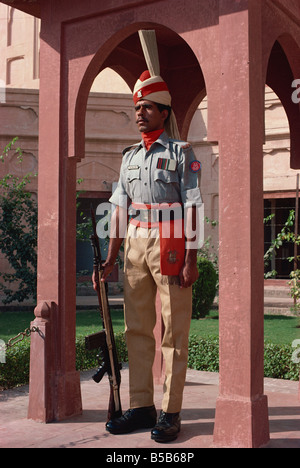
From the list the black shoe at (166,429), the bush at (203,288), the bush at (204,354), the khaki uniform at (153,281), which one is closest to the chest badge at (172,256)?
the khaki uniform at (153,281)

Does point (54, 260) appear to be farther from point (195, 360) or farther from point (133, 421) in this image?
point (195, 360)

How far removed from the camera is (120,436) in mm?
3787

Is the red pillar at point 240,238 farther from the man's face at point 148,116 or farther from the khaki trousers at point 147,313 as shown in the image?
the man's face at point 148,116

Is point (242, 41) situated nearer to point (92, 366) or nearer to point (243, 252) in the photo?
point (243, 252)

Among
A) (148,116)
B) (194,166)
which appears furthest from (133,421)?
(148,116)

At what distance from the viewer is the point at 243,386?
3531 mm

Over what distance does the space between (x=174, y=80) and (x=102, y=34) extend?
1675 millimetres

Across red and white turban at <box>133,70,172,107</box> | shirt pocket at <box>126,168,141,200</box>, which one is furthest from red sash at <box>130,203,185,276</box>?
red and white turban at <box>133,70,172,107</box>

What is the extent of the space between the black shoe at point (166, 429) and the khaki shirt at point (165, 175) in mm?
1397

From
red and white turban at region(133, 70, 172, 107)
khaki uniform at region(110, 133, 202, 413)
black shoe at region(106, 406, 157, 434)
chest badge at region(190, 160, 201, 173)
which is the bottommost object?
black shoe at region(106, 406, 157, 434)

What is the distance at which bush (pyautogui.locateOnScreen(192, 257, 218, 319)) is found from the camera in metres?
10.4

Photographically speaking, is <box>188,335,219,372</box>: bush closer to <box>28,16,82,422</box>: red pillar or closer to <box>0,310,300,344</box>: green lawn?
<box>0,310,300,344</box>: green lawn

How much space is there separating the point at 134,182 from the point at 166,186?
248 millimetres
